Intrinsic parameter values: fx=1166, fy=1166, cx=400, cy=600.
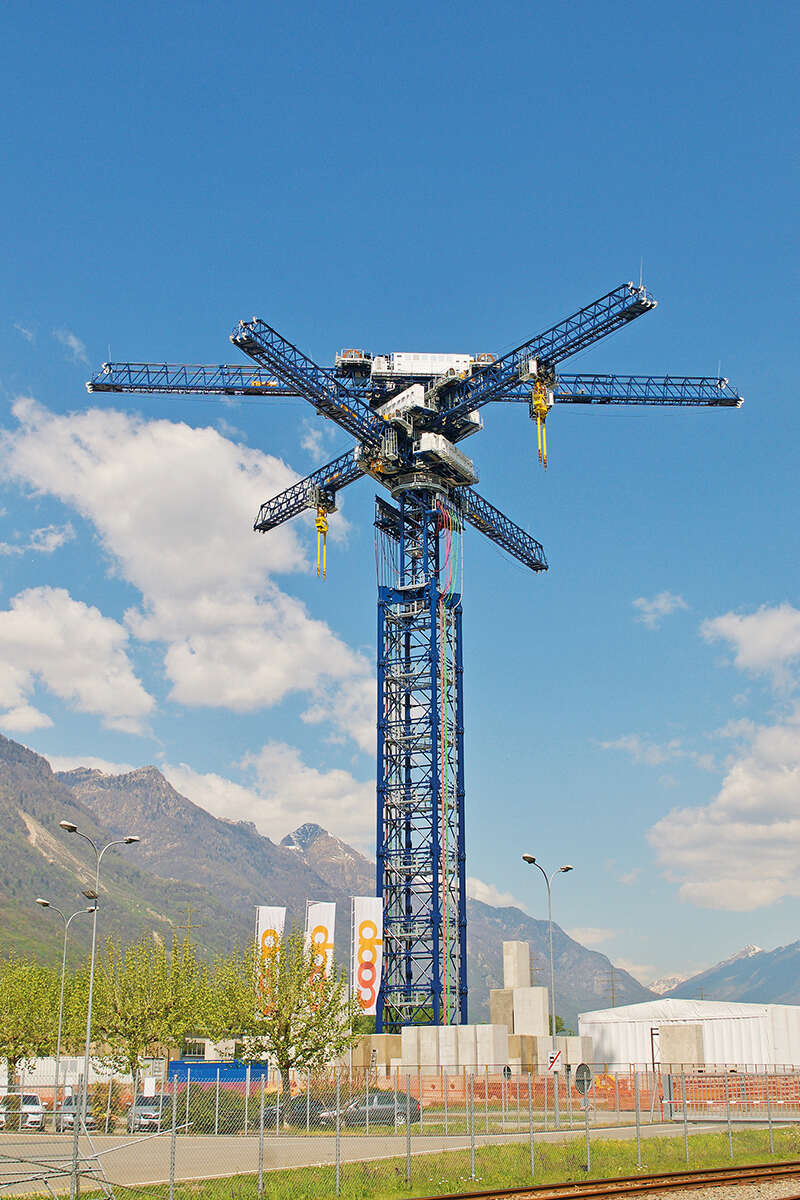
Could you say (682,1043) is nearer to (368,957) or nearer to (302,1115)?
(368,957)

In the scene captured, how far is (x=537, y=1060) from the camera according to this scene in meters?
74.3

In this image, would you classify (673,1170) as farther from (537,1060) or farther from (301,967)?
(537,1060)

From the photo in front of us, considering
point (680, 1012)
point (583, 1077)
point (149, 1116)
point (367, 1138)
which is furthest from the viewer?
point (680, 1012)

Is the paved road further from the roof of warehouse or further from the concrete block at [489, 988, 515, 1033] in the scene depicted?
the roof of warehouse

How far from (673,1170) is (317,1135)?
16.2m

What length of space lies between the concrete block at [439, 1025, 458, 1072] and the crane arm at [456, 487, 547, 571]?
128 ft

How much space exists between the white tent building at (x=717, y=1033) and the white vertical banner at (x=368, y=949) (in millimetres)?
19659

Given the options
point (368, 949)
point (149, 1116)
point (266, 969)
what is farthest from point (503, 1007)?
point (266, 969)

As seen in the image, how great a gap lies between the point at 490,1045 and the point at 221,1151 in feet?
111

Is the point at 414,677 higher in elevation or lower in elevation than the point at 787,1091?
higher

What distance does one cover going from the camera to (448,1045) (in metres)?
69.9

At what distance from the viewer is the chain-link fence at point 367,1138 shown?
2723 centimetres

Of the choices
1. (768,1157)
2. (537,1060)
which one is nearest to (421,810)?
(537,1060)

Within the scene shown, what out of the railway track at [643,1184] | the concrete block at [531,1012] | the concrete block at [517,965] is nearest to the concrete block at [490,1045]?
the concrete block at [531,1012]
